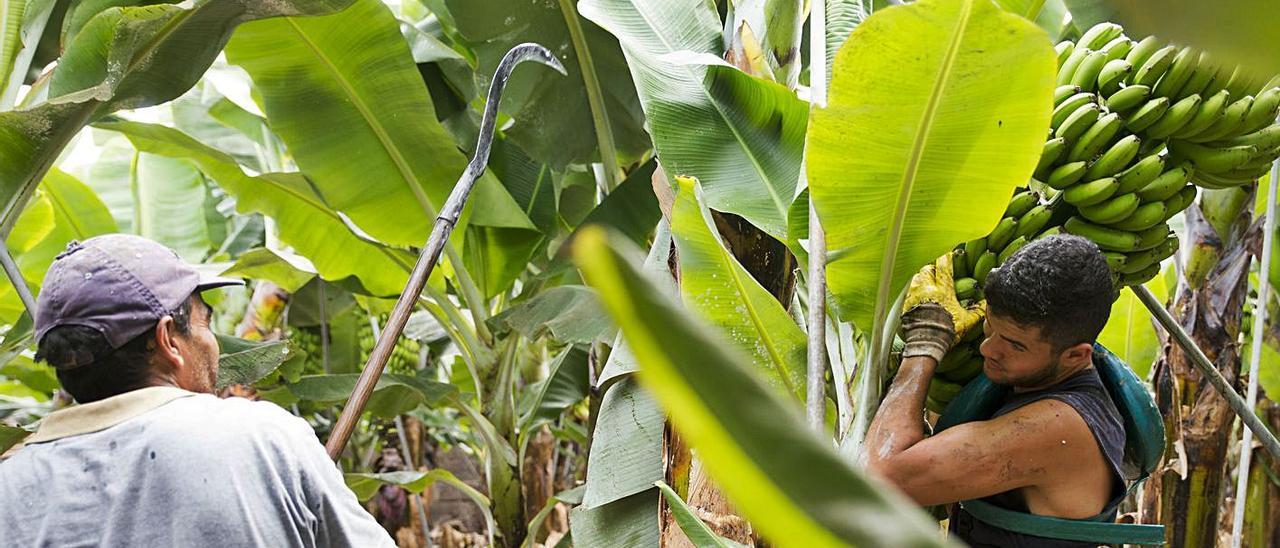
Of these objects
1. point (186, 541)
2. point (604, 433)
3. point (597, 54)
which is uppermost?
point (597, 54)

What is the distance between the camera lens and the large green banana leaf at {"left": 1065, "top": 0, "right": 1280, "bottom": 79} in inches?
7.9

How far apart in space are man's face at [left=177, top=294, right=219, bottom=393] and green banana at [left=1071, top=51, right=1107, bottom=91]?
3.78 ft

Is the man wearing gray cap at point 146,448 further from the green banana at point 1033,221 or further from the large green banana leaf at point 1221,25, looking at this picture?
the large green banana leaf at point 1221,25

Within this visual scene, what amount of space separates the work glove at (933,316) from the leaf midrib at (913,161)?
5 centimetres

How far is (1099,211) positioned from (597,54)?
1344 mm

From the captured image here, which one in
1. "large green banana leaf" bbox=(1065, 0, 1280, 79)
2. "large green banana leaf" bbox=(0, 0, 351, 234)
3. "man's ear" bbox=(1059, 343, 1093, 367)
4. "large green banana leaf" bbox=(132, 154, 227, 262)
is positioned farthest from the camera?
"large green banana leaf" bbox=(132, 154, 227, 262)

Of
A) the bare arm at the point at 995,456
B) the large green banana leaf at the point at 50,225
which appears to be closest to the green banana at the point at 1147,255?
the bare arm at the point at 995,456

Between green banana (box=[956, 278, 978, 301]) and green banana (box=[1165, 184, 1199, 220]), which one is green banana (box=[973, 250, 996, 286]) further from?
green banana (box=[1165, 184, 1199, 220])

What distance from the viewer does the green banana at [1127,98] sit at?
1.17 meters

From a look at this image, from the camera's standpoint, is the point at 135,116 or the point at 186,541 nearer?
the point at 186,541

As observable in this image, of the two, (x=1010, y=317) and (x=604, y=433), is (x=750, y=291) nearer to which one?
(x=1010, y=317)

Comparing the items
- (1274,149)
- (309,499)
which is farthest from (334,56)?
(1274,149)

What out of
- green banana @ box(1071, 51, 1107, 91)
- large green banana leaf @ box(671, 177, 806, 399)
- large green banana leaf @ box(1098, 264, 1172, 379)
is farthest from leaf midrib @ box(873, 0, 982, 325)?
large green banana leaf @ box(1098, 264, 1172, 379)

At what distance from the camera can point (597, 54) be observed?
7.49ft
